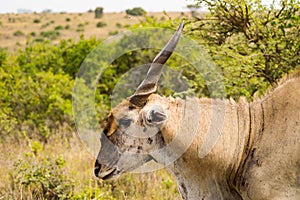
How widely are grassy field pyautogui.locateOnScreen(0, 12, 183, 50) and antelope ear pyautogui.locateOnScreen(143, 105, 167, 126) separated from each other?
30.5 meters

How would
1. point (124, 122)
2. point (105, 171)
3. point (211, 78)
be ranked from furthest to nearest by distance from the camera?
point (211, 78) < point (105, 171) < point (124, 122)

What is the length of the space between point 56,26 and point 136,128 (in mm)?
40657

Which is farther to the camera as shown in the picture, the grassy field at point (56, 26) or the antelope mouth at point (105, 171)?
the grassy field at point (56, 26)

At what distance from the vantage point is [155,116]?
175 inches

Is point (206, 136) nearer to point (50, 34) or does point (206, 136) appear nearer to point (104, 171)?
point (104, 171)

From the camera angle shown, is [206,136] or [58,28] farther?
[58,28]

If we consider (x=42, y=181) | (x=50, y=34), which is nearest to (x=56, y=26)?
(x=50, y=34)

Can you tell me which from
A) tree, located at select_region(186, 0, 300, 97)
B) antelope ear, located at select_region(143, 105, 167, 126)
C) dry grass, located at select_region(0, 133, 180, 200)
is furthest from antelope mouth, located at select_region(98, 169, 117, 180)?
tree, located at select_region(186, 0, 300, 97)

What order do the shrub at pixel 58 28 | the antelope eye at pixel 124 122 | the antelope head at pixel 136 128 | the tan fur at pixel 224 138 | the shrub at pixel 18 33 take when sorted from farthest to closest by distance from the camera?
the shrub at pixel 58 28 → the shrub at pixel 18 33 → the antelope eye at pixel 124 122 → the antelope head at pixel 136 128 → the tan fur at pixel 224 138

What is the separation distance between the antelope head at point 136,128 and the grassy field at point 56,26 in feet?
98.9

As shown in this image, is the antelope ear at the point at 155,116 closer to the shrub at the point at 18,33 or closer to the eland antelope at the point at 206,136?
the eland antelope at the point at 206,136

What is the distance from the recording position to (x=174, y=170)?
4.81m

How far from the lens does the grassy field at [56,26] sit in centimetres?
3806

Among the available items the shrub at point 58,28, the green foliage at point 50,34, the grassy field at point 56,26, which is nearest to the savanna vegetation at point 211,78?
the grassy field at point 56,26
